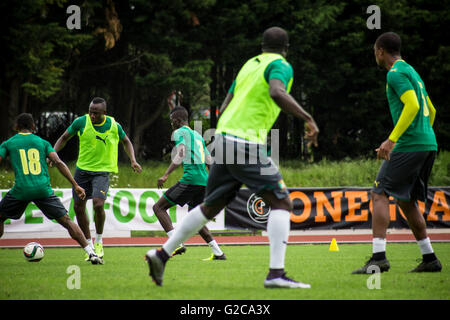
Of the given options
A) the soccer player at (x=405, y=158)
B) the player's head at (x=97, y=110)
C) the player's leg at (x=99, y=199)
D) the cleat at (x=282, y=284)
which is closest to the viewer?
the cleat at (x=282, y=284)

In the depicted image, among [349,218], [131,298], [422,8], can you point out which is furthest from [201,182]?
[422,8]

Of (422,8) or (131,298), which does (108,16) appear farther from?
(131,298)

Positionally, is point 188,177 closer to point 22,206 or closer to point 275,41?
point 22,206

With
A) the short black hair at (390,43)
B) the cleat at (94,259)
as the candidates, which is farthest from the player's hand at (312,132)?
the cleat at (94,259)

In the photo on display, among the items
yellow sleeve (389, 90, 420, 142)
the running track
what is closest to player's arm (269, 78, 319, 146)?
yellow sleeve (389, 90, 420, 142)

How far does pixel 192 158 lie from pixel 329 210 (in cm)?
744

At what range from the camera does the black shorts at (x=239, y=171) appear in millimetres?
5547

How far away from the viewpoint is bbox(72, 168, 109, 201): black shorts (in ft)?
30.9

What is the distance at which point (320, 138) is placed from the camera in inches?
1405

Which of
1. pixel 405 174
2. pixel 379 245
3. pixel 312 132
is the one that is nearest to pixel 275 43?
pixel 312 132

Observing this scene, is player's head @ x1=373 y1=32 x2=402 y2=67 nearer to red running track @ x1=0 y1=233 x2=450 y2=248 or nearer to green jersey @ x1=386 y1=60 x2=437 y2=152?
green jersey @ x1=386 y1=60 x2=437 y2=152

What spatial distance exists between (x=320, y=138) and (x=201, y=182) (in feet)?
87.3

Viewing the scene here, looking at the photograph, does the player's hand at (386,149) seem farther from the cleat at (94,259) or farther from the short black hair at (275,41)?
the cleat at (94,259)

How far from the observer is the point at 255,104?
574 centimetres
